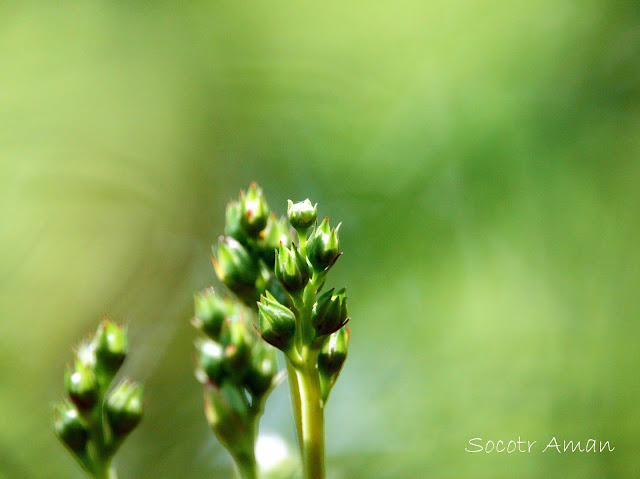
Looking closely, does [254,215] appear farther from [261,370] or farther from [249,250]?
[261,370]

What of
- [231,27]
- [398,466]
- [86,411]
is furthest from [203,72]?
[86,411]

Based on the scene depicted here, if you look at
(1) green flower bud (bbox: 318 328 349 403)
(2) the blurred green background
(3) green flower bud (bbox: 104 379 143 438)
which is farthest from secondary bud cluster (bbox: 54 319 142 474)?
(2) the blurred green background

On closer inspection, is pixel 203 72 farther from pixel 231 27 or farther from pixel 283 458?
pixel 283 458

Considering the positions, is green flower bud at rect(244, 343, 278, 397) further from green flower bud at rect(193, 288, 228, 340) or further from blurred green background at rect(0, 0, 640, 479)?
blurred green background at rect(0, 0, 640, 479)

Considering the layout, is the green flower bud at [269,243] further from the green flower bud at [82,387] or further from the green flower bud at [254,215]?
the green flower bud at [82,387]

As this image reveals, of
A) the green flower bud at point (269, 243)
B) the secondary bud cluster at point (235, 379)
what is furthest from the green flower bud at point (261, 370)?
the green flower bud at point (269, 243)

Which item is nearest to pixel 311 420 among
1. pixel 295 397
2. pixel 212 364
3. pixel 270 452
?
pixel 295 397
